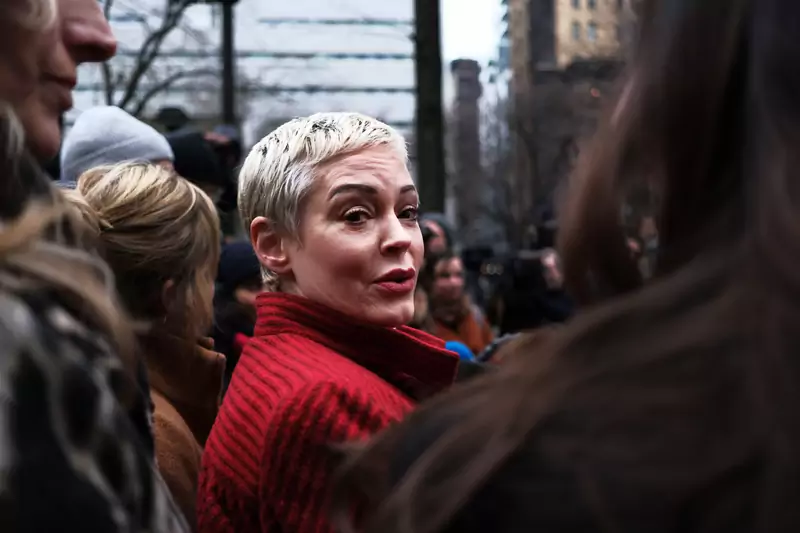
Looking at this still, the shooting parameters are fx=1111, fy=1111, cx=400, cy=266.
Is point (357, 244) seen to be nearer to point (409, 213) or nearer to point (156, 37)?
point (409, 213)

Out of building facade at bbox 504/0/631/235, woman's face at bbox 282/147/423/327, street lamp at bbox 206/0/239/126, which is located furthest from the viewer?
building facade at bbox 504/0/631/235

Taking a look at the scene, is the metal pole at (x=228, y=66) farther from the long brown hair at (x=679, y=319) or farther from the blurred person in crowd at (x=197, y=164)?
the long brown hair at (x=679, y=319)

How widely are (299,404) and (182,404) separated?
1014 mm

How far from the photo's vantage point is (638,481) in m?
1.00

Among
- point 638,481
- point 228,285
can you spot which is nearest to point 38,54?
point 638,481

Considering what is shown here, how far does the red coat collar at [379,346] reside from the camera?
2.34 metres

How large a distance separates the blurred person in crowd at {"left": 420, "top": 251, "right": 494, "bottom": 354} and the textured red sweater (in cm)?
445

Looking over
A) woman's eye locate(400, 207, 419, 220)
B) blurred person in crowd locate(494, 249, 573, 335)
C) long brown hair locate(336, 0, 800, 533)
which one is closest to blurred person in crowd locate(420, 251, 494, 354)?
blurred person in crowd locate(494, 249, 573, 335)

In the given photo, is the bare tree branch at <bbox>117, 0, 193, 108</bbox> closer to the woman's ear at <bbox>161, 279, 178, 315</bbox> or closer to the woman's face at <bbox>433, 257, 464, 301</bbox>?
the woman's face at <bbox>433, 257, 464, 301</bbox>

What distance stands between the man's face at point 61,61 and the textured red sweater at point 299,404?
2.38ft

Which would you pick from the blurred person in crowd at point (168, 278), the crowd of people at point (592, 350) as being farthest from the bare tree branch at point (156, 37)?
the crowd of people at point (592, 350)

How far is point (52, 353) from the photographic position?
4.12 ft

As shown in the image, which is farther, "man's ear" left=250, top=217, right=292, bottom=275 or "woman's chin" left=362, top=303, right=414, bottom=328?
"man's ear" left=250, top=217, right=292, bottom=275

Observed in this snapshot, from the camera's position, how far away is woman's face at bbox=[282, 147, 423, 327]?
8.00ft
